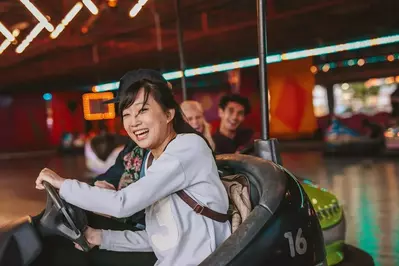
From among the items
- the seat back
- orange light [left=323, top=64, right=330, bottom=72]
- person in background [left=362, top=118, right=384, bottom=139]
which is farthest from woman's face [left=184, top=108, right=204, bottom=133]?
orange light [left=323, top=64, right=330, bottom=72]

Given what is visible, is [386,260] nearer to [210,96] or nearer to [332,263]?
[332,263]

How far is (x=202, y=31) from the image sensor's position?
28.3ft

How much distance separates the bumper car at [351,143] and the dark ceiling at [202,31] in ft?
5.33

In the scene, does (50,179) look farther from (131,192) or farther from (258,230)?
(258,230)

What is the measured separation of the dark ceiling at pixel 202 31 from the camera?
677cm

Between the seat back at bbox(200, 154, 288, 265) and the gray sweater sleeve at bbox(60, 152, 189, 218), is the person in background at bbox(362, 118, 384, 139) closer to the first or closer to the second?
the seat back at bbox(200, 154, 288, 265)

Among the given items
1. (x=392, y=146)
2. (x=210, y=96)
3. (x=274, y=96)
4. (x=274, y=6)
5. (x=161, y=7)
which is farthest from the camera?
(x=210, y=96)

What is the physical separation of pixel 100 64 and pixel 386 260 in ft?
28.3

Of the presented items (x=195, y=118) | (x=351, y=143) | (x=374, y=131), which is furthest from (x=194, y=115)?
(x=374, y=131)

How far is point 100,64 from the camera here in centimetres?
1062

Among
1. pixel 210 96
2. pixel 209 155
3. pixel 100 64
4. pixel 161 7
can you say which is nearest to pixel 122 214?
pixel 209 155

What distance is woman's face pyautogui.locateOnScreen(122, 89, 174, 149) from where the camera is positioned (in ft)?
4.19

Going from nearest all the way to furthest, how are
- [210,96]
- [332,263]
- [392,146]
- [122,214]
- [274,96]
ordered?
[122,214] < [332,263] < [392,146] < [274,96] < [210,96]

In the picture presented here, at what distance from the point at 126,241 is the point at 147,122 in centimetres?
40
